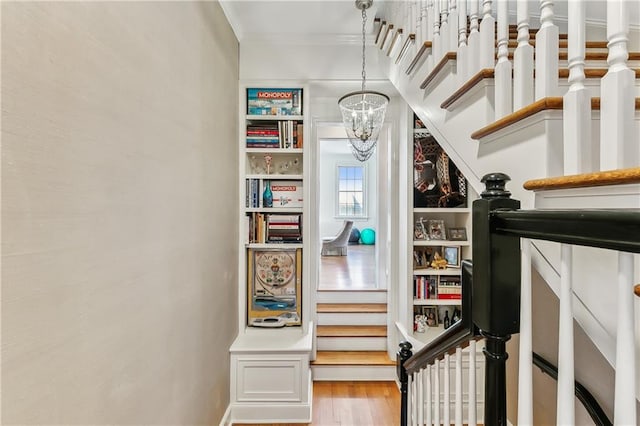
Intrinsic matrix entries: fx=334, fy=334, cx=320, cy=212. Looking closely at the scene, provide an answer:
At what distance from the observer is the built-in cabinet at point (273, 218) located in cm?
292

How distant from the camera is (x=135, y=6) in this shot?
1.24 m

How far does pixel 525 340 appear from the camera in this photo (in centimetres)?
59

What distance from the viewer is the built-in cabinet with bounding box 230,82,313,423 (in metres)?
2.92

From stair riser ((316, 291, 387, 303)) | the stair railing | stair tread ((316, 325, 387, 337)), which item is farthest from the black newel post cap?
stair riser ((316, 291, 387, 303))

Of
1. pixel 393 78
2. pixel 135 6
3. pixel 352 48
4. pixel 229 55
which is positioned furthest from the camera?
pixel 352 48

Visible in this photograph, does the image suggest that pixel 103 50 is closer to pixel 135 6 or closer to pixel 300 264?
pixel 135 6

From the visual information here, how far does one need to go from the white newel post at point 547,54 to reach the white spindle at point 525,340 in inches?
19.6

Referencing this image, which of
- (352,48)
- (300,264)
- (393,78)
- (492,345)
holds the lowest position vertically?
(300,264)

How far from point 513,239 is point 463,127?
0.83 metres

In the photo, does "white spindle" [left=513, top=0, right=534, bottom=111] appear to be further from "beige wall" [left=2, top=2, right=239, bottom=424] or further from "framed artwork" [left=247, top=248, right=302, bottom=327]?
"framed artwork" [left=247, top=248, right=302, bottom=327]

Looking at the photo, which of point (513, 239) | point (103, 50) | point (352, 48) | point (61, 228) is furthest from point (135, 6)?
point (352, 48)

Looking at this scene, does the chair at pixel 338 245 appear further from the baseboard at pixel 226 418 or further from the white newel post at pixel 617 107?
the white newel post at pixel 617 107

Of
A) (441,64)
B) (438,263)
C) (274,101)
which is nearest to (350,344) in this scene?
(438,263)

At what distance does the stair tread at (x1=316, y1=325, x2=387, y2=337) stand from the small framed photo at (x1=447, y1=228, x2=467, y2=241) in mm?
1204
